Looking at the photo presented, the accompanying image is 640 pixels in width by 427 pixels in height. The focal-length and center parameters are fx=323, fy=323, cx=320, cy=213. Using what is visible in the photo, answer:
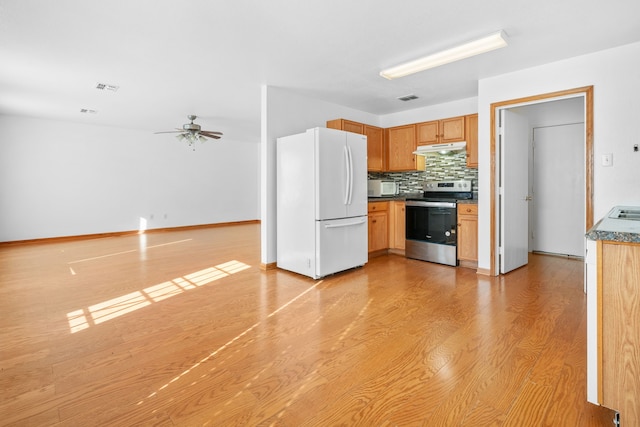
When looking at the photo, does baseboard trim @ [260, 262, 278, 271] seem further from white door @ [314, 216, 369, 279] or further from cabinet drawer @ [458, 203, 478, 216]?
cabinet drawer @ [458, 203, 478, 216]

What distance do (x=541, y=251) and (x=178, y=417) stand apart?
559 centimetres

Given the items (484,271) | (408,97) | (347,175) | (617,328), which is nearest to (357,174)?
(347,175)

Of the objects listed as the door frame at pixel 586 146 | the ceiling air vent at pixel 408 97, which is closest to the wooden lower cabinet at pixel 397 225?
the door frame at pixel 586 146

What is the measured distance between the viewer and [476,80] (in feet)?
13.3

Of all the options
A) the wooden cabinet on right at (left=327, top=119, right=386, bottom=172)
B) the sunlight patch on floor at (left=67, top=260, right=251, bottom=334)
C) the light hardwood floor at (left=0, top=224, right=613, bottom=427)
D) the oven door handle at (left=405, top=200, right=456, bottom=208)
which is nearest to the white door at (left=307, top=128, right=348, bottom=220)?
the light hardwood floor at (left=0, top=224, right=613, bottom=427)

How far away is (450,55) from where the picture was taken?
3.18 metres

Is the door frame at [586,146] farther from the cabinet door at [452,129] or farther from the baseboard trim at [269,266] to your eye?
the baseboard trim at [269,266]

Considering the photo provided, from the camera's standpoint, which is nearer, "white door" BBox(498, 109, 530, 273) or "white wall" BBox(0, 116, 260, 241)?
"white door" BBox(498, 109, 530, 273)

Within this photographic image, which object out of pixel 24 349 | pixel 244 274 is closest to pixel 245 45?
pixel 244 274

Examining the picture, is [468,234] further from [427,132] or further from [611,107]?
[611,107]

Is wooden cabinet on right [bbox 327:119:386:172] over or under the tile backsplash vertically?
over

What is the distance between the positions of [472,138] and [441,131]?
0.49 meters

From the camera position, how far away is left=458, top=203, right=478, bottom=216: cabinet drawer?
4219 mm

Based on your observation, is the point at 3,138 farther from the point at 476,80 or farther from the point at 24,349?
the point at 476,80
